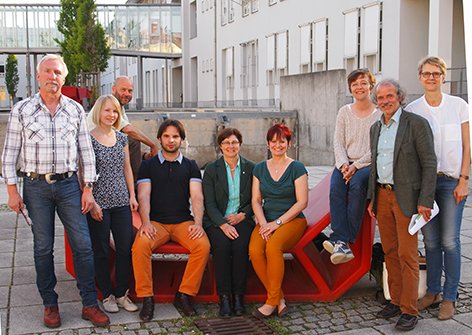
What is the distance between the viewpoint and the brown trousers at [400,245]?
4.84m

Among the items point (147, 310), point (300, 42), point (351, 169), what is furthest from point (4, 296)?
point (300, 42)

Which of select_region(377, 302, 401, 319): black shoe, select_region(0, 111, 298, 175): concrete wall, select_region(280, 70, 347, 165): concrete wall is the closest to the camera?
select_region(377, 302, 401, 319): black shoe

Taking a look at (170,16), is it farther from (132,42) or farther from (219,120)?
(219,120)

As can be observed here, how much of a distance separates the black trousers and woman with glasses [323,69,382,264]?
0.70 m

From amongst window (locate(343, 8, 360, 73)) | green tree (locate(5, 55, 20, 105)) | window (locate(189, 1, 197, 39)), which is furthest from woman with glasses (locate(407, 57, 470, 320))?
green tree (locate(5, 55, 20, 105))

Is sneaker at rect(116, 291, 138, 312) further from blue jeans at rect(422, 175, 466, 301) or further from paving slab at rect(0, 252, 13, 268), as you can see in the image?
blue jeans at rect(422, 175, 466, 301)

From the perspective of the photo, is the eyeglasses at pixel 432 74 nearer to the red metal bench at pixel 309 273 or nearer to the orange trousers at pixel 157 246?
the red metal bench at pixel 309 273

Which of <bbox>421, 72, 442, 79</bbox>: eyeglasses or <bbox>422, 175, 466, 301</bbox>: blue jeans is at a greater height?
<bbox>421, 72, 442, 79</bbox>: eyeglasses

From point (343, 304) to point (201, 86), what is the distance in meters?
41.8

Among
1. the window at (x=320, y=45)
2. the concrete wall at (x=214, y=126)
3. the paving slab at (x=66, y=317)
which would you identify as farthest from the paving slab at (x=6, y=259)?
the window at (x=320, y=45)

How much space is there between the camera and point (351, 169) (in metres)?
5.32

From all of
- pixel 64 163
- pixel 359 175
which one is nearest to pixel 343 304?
pixel 359 175

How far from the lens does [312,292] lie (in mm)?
5652

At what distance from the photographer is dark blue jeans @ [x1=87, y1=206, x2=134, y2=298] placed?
206 inches
